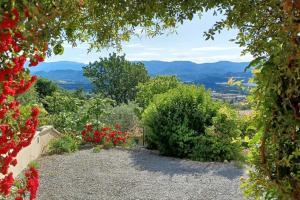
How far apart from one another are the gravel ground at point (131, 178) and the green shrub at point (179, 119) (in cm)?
35

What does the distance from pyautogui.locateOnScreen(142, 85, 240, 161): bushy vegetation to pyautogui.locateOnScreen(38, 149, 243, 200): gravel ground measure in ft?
1.20

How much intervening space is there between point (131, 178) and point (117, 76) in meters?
16.3

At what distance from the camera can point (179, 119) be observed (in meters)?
8.84

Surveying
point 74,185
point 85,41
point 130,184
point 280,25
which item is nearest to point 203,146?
point 130,184

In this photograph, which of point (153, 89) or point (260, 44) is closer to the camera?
point (260, 44)

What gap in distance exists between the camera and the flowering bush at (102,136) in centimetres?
951

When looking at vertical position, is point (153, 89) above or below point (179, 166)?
above

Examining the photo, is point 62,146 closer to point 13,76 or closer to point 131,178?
point 131,178

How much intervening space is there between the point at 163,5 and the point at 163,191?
4.23 meters

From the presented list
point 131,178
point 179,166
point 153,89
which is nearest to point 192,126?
point 179,166

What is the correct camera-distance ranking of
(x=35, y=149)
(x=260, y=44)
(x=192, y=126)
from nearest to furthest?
(x=260, y=44)
(x=35, y=149)
(x=192, y=126)

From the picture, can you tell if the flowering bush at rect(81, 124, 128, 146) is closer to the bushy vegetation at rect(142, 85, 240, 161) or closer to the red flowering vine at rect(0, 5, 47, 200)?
the bushy vegetation at rect(142, 85, 240, 161)

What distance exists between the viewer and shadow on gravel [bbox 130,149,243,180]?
24.2 ft

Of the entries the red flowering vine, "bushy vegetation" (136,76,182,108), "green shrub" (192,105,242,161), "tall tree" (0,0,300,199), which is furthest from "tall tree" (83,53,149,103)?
"tall tree" (0,0,300,199)
